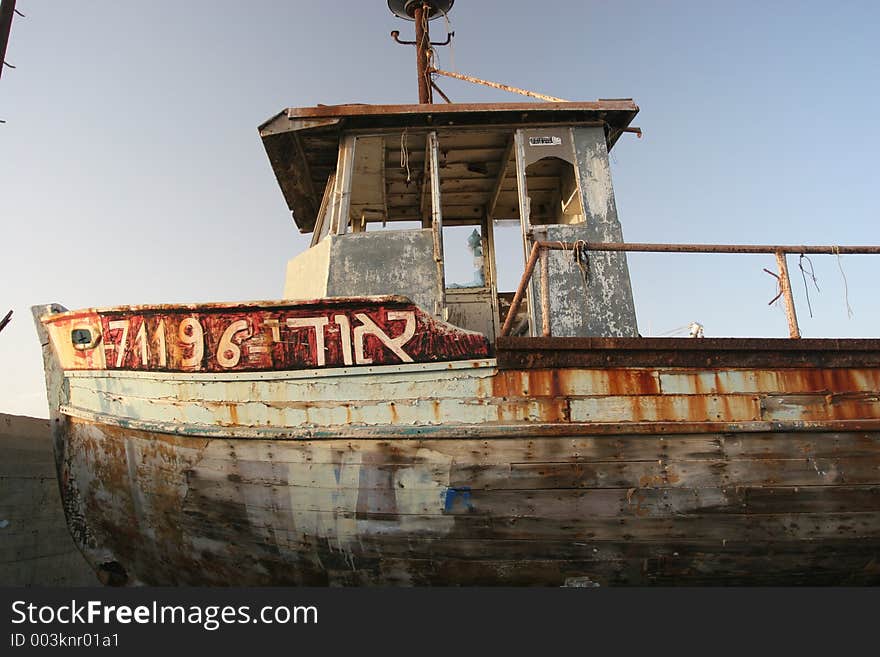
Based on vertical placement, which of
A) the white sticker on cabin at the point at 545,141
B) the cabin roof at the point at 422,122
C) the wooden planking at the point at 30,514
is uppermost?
the cabin roof at the point at 422,122

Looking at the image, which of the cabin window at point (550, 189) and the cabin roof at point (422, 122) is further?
the cabin window at point (550, 189)

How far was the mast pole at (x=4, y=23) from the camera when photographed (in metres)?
6.79

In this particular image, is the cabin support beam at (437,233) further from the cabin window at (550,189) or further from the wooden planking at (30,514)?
the wooden planking at (30,514)

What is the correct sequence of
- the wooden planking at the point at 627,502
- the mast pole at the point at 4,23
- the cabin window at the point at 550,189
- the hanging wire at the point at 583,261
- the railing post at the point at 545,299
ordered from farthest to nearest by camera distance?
the mast pole at the point at 4,23
the cabin window at the point at 550,189
the hanging wire at the point at 583,261
the railing post at the point at 545,299
the wooden planking at the point at 627,502

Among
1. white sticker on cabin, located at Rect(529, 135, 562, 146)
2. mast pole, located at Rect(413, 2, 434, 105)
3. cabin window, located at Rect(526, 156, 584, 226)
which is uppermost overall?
mast pole, located at Rect(413, 2, 434, 105)

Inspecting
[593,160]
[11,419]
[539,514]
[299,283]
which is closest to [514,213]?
[593,160]

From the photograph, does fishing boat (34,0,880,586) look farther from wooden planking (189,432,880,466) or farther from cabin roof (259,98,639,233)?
cabin roof (259,98,639,233)

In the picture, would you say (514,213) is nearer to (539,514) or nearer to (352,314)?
(352,314)

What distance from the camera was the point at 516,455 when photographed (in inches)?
142

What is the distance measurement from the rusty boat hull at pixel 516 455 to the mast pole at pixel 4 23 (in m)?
5.37

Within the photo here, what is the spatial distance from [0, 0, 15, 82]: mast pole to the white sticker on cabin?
637 cm

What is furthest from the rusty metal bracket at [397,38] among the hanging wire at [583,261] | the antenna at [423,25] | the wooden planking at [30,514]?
the wooden planking at [30,514]

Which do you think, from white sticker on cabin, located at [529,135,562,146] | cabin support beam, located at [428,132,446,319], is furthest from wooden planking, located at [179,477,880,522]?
white sticker on cabin, located at [529,135,562,146]

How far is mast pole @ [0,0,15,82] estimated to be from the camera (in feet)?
22.3
